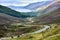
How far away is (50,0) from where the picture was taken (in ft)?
→ 390

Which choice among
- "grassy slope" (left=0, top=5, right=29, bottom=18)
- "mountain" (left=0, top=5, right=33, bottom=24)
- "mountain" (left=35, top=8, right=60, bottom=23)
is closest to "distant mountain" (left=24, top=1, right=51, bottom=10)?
"mountain" (left=0, top=5, right=33, bottom=24)

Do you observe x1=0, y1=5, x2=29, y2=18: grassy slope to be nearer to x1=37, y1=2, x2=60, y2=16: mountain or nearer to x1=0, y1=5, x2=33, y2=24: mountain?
x1=0, y1=5, x2=33, y2=24: mountain

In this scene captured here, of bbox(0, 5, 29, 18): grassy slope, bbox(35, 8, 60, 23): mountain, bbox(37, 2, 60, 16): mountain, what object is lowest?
bbox(35, 8, 60, 23): mountain

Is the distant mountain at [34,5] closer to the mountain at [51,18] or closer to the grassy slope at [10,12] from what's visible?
the grassy slope at [10,12]

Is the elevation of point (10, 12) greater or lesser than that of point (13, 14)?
greater

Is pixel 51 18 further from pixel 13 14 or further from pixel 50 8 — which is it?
pixel 50 8

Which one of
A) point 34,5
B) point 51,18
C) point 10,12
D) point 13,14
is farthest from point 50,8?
point 10,12

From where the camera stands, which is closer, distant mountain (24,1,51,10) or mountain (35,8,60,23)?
mountain (35,8,60,23)

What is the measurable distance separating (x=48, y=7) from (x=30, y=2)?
1475cm

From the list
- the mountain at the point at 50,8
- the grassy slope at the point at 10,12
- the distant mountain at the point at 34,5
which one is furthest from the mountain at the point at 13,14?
the mountain at the point at 50,8

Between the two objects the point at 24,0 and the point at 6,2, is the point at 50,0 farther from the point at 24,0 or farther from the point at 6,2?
the point at 6,2

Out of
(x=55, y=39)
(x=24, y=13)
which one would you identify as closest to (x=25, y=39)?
(x=55, y=39)

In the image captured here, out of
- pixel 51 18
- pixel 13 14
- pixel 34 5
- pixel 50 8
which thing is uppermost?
pixel 50 8

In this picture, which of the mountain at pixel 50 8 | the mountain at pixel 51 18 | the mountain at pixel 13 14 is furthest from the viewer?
the mountain at pixel 50 8
